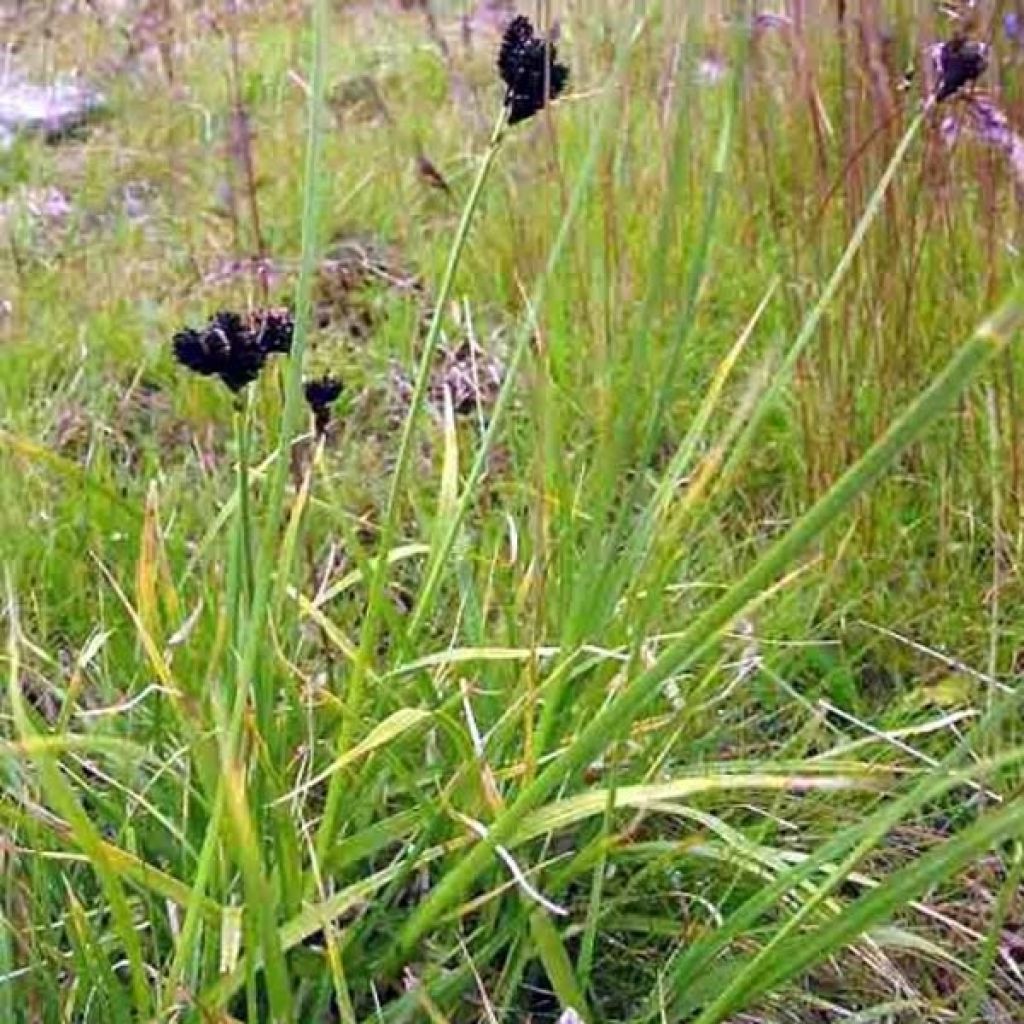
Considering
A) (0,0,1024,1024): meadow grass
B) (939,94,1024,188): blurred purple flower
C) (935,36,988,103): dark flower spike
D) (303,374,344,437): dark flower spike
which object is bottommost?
(0,0,1024,1024): meadow grass

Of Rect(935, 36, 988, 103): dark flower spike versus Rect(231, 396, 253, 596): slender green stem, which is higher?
Rect(935, 36, 988, 103): dark flower spike

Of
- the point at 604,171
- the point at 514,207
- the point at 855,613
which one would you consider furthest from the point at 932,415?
the point at 514,207

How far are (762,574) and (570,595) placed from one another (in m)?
0.58

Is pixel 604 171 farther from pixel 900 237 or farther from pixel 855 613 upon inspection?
pixel 855 613

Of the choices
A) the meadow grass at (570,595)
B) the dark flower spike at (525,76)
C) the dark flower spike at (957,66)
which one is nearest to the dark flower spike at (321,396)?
the meadow grass at (570,595)

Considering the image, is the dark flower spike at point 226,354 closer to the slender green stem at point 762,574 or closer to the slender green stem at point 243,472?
the slender green stem at point 243,472

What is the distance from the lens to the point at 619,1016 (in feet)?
3.62

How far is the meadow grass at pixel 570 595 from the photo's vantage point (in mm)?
917

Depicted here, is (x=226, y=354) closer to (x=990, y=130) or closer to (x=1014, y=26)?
(x=990, y=130)

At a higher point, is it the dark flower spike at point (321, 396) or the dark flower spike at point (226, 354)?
the dark flower spike at point (226, 354)

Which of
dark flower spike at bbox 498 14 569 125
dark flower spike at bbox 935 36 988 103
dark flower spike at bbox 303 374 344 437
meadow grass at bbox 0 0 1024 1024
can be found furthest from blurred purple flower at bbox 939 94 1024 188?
dark flower spike at bbox 303 374 344 437

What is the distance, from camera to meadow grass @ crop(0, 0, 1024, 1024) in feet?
3.01

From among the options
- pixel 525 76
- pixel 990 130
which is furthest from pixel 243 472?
pixel 990 130

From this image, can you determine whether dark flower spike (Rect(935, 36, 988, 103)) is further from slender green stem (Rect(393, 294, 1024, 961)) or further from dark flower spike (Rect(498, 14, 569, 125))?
slender green stem (Rect(393, 294, 1024, 961))
